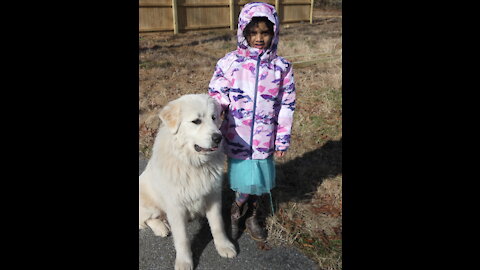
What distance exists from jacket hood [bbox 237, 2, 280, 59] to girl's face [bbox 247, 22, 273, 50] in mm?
34

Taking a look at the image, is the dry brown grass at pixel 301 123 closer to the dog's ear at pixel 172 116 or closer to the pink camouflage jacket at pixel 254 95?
the pink camouflage jacket at pixel 254 95

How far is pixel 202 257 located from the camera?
103 inches

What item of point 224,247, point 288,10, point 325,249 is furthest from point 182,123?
point 288,10

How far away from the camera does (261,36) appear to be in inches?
90.4

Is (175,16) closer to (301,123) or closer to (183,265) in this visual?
(301,123)

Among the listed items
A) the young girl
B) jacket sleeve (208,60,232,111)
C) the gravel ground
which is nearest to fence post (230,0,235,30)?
the young girl

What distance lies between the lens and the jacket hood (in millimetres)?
2262

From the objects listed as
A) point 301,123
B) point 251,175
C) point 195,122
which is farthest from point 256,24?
point 301,123

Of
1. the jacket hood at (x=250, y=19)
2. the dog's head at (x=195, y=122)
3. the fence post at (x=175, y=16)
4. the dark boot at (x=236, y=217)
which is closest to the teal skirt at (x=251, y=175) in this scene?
the dark boot at (x=236, y=217)

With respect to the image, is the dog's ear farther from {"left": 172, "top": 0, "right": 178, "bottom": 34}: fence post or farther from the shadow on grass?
{"left": 172, "top": 0, "right": 178, "bottom": 34}: fence post

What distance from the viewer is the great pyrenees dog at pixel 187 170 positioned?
7.44ft

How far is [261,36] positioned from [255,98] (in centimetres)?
48
